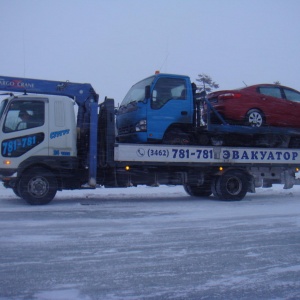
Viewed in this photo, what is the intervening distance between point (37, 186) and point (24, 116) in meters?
1.61

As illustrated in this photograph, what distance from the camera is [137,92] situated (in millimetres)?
10570

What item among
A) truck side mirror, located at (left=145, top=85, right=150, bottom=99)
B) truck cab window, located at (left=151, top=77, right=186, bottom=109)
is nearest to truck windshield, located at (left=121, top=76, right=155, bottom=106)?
truck side mirror, located at (left=145, top=85, right=150, bottom=99)

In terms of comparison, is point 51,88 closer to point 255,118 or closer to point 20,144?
point 20,144

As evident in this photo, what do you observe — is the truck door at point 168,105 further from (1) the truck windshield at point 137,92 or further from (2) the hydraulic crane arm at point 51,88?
(2) the hydraulic crane arm at point 51,88

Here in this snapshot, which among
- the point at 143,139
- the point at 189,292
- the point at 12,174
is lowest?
the point at 189,292

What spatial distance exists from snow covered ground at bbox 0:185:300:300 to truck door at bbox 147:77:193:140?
1.93 m

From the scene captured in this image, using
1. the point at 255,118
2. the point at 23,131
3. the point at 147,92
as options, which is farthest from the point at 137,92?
the point at 255,118

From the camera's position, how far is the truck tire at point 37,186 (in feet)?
30.2

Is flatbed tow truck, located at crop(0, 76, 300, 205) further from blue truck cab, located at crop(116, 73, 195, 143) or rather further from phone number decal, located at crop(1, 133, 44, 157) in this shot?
blue truck cab, located at crop(116, 73, 195, 143)

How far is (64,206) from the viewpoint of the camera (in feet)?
30.9

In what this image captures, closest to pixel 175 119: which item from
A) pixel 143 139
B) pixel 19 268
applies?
pixel 143 139

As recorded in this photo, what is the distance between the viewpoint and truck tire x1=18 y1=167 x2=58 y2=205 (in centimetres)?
920

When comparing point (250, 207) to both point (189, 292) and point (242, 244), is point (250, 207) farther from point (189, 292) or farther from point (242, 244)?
point (189, 292)

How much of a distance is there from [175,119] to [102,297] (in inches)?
260
